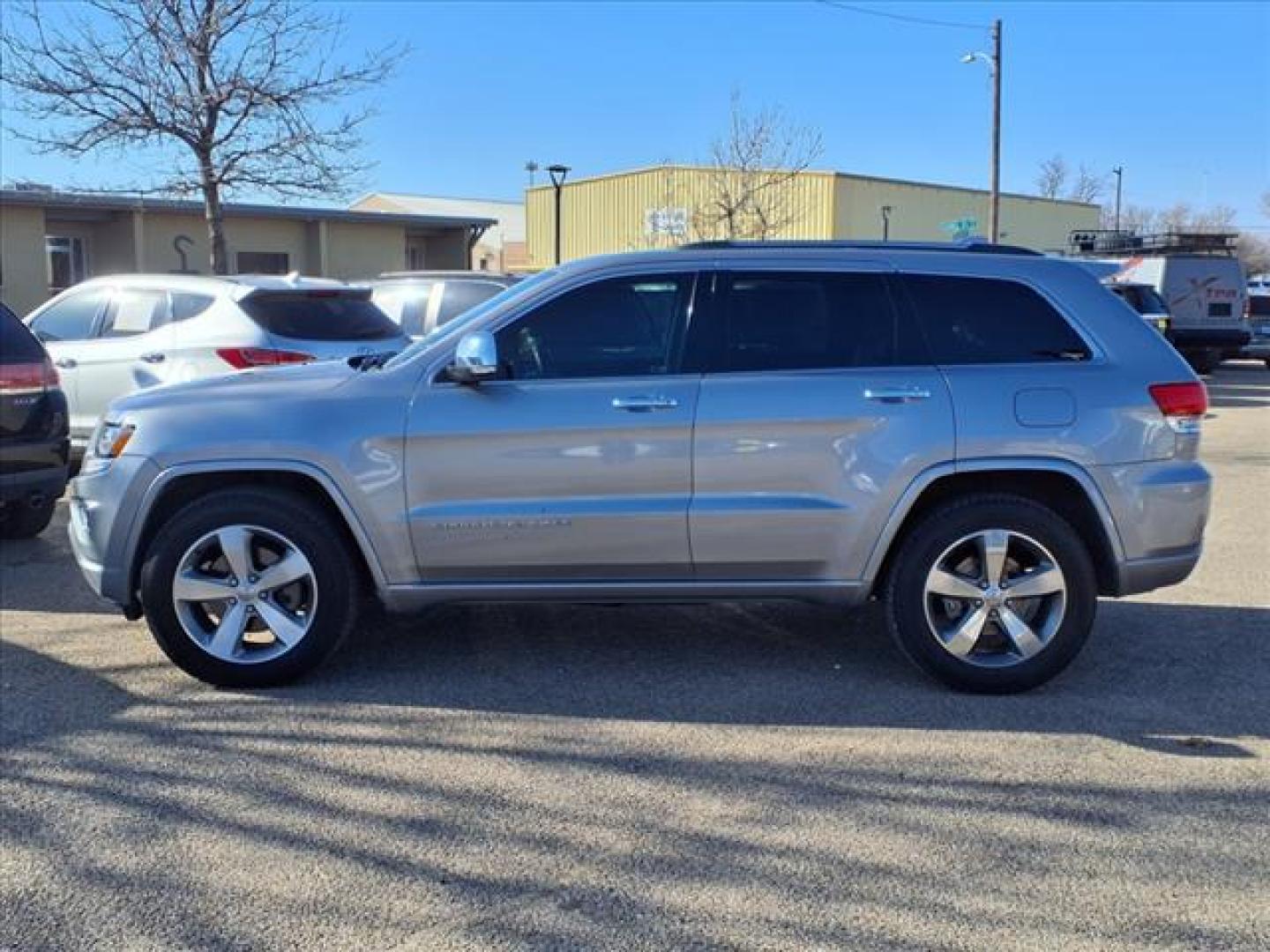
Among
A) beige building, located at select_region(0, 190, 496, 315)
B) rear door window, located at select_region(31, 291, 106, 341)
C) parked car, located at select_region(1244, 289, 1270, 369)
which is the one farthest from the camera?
parked car, located at select_region(1244, 289, 1270, 369)

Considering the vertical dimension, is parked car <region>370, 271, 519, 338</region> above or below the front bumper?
above

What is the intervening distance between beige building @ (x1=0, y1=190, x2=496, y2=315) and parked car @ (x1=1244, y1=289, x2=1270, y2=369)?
1763cm

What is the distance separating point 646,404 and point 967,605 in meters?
1.57

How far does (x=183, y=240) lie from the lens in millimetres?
24344

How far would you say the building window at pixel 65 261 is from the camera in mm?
23500

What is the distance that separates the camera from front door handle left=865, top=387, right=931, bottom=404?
4879mm

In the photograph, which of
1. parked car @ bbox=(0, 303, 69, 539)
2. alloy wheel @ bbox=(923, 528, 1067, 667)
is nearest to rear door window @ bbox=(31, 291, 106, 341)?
parked car @ bbox=(0, 303, 69, 539)

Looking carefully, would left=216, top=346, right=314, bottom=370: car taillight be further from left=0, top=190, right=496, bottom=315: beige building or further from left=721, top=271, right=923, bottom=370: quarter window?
left=0, top=190, right=496, bottom=315: beige building

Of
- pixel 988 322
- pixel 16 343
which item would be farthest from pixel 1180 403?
pixel 16 343

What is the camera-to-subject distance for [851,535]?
16.1 feet

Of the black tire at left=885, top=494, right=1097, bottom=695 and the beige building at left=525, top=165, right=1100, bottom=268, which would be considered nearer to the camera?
the black tire at left=885, top=494, right=1097, bottom=695

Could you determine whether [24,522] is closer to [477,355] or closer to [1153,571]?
[477,355]

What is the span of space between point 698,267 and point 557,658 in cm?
186

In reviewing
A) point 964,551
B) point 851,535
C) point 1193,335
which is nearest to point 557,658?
point 851,535
